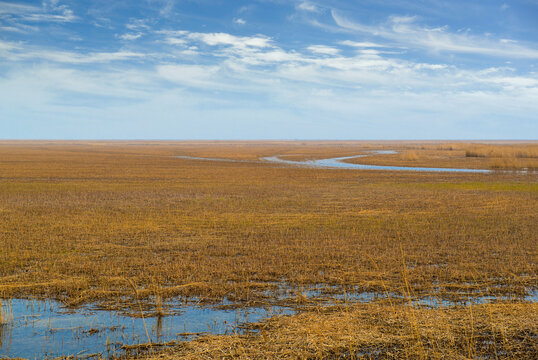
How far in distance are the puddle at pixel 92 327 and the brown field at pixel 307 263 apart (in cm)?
49

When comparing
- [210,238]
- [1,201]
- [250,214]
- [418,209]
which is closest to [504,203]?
[418,209]

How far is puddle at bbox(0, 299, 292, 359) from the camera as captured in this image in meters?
7.18

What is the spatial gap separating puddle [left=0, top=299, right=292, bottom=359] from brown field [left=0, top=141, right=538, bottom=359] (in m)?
0.49

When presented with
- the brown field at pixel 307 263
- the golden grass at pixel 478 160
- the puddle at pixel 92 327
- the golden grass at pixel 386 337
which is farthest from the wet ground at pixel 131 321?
the golden grass at pixel 478 160

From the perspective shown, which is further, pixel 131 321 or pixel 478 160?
pixel 478 160

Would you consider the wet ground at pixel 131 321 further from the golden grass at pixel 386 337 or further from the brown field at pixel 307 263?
the golden grass at pixel 386 337

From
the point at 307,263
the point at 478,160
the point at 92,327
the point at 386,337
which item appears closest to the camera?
the point at 386,337

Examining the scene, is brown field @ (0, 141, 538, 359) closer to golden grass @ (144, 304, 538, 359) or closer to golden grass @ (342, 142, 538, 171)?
golden grass @ (144, 304, 538, 359)

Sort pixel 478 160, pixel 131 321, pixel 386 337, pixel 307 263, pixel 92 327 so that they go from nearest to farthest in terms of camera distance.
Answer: pixel 386 337 < pixel 92 327 < pixel 131 321 < pixel 307 263 < pixel 478 160

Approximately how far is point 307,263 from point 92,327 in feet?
17.6

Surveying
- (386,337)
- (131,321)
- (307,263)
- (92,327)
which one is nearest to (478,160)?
(307,263)

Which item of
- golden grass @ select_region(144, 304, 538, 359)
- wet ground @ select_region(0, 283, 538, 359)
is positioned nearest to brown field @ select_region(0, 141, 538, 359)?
golden grass @ select_region(144, 304, 538, 359)

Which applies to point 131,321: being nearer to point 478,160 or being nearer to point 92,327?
point 92,327

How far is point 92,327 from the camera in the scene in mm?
7852
